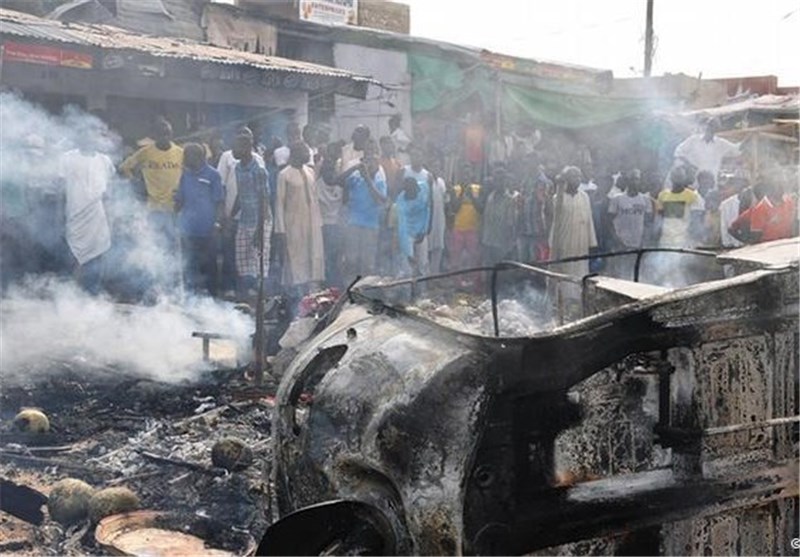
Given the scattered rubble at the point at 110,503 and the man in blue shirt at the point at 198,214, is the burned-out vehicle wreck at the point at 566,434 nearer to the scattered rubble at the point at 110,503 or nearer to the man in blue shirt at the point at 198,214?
the scattered rubble at the point at 110,503

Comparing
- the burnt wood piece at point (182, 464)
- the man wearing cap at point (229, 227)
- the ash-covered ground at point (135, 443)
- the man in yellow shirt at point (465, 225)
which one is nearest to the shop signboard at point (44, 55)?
the man wearing cap at point (229, 227)

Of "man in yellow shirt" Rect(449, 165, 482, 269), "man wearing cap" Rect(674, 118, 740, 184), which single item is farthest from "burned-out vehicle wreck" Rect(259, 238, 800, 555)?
"man wearing cap" Rect(674, 118, 740, 184)

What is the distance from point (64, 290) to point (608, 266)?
283 inches

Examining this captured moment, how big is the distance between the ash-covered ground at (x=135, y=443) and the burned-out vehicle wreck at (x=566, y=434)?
1.07 metres

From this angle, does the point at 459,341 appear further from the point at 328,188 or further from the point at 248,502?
the point at 328,188

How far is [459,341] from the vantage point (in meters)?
3.13

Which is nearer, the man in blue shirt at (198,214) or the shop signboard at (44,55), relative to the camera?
the man in blue shirt at (198,214)

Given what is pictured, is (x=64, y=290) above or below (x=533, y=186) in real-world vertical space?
below

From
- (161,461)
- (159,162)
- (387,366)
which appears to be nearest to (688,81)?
(159,162)

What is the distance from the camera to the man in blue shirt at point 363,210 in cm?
1099

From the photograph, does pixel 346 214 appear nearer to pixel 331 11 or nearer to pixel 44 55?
pixel 44 55

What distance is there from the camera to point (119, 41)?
11.5 metres

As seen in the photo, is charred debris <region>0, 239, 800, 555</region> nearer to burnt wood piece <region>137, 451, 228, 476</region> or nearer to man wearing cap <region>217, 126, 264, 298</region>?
burnt wood piece <region>137, 451, 228, 476</region>

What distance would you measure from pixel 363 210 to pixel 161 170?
2.38m
